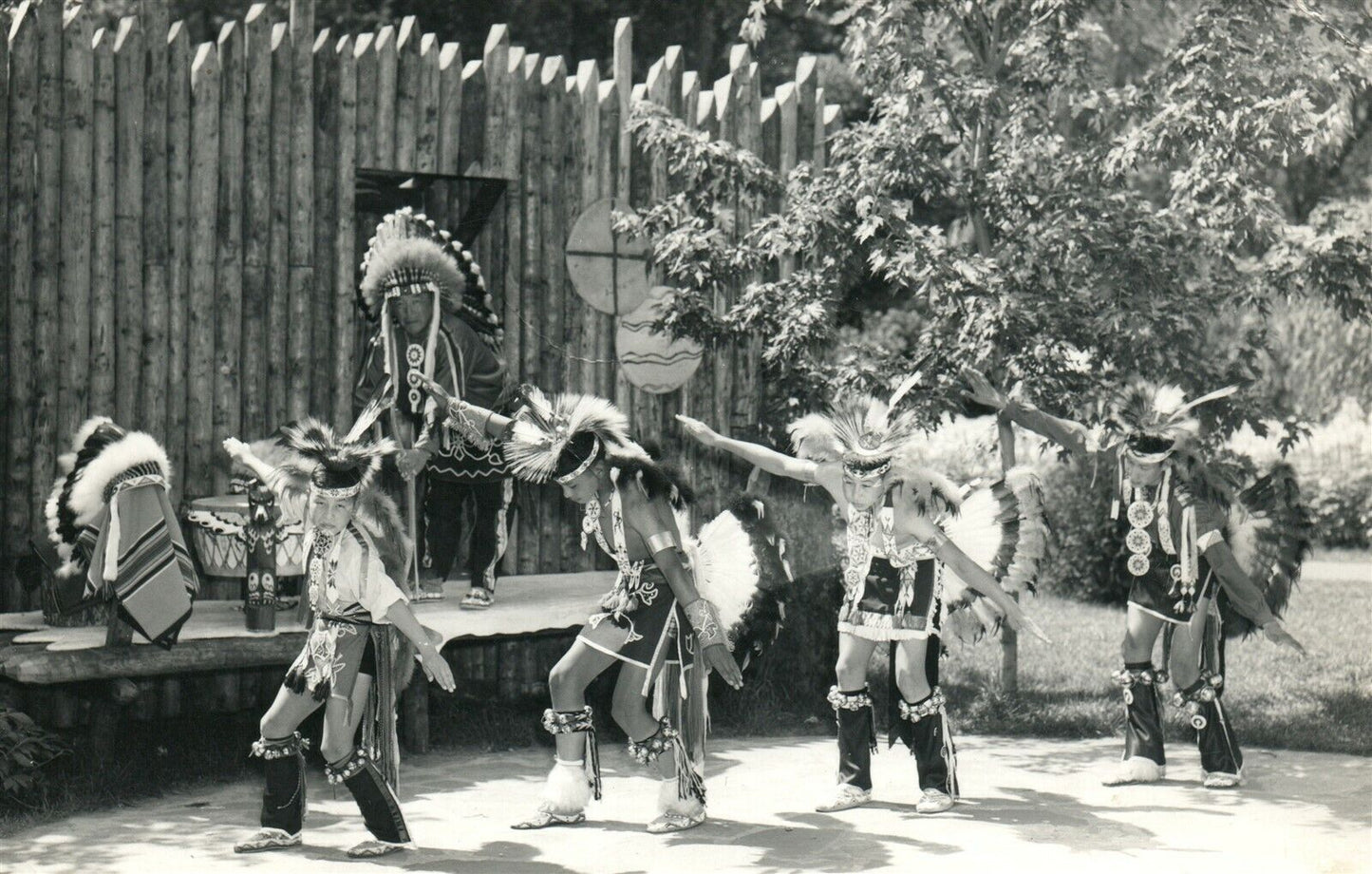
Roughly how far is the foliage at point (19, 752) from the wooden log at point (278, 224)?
2.35m

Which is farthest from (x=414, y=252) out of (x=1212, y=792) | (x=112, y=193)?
(x=1212, y=792)

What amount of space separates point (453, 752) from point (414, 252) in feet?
8.72

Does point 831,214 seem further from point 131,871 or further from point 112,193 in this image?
point 131,871

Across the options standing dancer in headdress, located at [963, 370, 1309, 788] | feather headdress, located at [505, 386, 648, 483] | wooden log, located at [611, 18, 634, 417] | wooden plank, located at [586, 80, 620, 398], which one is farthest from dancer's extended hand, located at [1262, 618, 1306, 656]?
wooden plank, located at [586, 80, 620, 398]

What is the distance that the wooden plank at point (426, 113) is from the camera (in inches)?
363

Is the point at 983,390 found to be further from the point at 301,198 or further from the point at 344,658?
the point at 301,198

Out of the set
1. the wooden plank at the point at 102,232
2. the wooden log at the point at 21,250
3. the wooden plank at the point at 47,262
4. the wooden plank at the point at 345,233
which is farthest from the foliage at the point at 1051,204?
the wooden log at the point at 21,250

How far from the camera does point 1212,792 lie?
7188mm

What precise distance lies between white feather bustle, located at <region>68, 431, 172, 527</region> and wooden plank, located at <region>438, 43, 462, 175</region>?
2.78 metres

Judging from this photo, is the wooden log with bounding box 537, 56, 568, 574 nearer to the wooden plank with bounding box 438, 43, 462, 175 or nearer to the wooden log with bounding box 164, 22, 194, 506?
the wooden plank with bounding box 438, 43, 462, 175

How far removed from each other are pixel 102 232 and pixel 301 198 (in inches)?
44.0

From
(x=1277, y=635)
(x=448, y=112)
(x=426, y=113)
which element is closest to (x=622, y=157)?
(x=448, y=112)

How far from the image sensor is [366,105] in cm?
909

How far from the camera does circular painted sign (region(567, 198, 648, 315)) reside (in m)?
9.67
